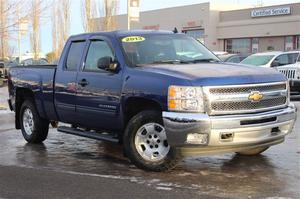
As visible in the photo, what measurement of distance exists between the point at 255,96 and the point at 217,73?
0.58 meters

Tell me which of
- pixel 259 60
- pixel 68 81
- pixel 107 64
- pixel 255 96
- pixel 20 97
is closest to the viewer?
pixel 255 96

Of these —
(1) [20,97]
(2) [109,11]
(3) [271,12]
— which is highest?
(3) [271,12]

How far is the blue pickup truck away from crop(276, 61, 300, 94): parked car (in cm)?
936

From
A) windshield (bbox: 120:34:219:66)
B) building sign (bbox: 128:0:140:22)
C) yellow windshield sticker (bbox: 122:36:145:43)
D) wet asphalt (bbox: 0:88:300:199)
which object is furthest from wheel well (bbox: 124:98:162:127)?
building sign (bbox: 128:0:140:22)

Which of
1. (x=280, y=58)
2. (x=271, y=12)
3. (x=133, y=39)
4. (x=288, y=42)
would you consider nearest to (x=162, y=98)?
(x=133, y=39)

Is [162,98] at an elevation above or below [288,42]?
below

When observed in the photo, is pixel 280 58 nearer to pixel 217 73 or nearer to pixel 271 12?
pixel 217 73

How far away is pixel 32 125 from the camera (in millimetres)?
10070

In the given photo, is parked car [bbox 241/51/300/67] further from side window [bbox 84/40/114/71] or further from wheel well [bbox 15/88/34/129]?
side window [bbox 84/40/114/71]

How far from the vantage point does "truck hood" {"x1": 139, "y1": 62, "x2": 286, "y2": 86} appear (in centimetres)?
675

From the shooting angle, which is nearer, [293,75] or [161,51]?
[161,51]

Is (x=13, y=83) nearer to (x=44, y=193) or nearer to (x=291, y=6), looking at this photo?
(x=44, y=193)

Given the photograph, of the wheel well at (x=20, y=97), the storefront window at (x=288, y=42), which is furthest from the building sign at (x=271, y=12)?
the wheel well at (x=20, y=97)

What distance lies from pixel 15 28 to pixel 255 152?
14.5 metres
